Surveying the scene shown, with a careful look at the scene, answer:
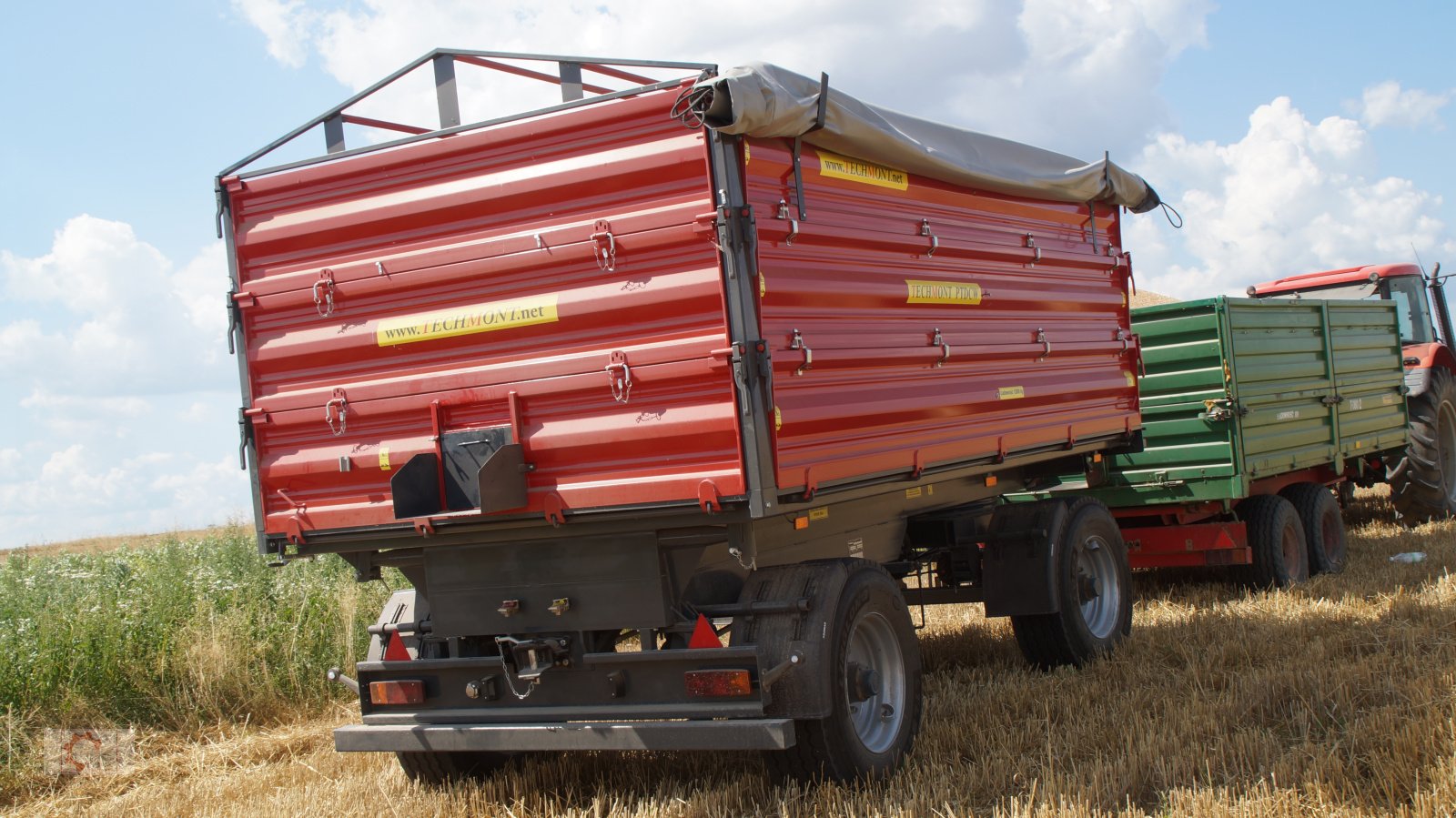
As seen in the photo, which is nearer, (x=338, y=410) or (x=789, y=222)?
(x=789, y=222)

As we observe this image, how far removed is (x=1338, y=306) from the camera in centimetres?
1069

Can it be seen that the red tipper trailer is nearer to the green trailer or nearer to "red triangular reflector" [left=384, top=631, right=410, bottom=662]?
"red triangular reflector" [left=384, top=631, right=410, bottom=662]

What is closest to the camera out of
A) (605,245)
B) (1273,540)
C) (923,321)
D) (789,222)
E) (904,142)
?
(605,245)

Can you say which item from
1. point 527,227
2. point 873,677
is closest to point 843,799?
point 873,677

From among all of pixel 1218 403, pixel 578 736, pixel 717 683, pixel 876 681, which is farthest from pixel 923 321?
pixel 1218 403

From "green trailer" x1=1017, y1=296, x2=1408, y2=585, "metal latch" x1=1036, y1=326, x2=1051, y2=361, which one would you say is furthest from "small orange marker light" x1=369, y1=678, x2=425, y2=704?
"green trailer" x1=1017, y1=296, x2=1408, y2=585

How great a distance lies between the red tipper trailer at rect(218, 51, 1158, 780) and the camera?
4660mm

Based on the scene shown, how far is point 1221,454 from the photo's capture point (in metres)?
8.59

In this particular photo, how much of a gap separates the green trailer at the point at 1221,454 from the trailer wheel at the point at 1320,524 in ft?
0.04

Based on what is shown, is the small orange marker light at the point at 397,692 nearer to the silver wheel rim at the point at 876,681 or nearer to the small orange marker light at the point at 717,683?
the small orange marker light at the point at 717,683

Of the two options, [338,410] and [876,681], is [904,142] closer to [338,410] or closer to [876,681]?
[876,681]

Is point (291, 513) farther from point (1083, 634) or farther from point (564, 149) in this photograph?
point (1083, 634)

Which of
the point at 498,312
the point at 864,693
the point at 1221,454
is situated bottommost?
the point at 864,693

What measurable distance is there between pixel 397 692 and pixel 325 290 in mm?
Result: 1714
